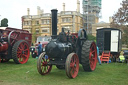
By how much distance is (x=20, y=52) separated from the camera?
9547 millimetres

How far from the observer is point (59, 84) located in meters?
5.18

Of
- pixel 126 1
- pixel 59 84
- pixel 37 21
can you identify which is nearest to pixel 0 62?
pixel 59 84

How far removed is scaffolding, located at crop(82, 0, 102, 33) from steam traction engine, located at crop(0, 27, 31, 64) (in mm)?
37229

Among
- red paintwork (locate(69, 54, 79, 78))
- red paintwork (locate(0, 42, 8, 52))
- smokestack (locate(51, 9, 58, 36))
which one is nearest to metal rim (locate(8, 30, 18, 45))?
red paintwork (locate(0, 42, 8, 52))

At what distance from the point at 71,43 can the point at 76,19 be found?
3513 cm

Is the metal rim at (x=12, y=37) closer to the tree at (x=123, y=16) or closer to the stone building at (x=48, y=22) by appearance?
the tree at (x=123, y=16)

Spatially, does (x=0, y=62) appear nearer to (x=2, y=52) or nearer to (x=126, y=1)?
(x=2, y=52)

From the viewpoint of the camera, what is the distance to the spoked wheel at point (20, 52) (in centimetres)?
904

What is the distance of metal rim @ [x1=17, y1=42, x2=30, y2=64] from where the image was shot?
9.55 m

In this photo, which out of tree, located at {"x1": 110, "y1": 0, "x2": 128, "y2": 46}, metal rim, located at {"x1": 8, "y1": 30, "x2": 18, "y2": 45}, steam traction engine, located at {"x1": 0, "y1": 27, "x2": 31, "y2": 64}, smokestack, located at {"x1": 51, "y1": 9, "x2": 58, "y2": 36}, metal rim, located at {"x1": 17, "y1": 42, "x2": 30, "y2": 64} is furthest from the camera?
tree, located at {"x1": 110, "y1": 0, "x2": 128, "y2": 46}

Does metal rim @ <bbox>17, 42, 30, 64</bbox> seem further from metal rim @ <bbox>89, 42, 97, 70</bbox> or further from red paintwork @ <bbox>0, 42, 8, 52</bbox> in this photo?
metal rim @ <bbox>89, 42, 97, 70</bbox>

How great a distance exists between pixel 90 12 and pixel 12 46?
147ft

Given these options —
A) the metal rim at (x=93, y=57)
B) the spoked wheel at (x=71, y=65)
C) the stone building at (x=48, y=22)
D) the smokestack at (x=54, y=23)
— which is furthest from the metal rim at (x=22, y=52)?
the stone building at (x=48, y=22)

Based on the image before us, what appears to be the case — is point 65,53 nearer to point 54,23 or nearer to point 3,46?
point 54,23
